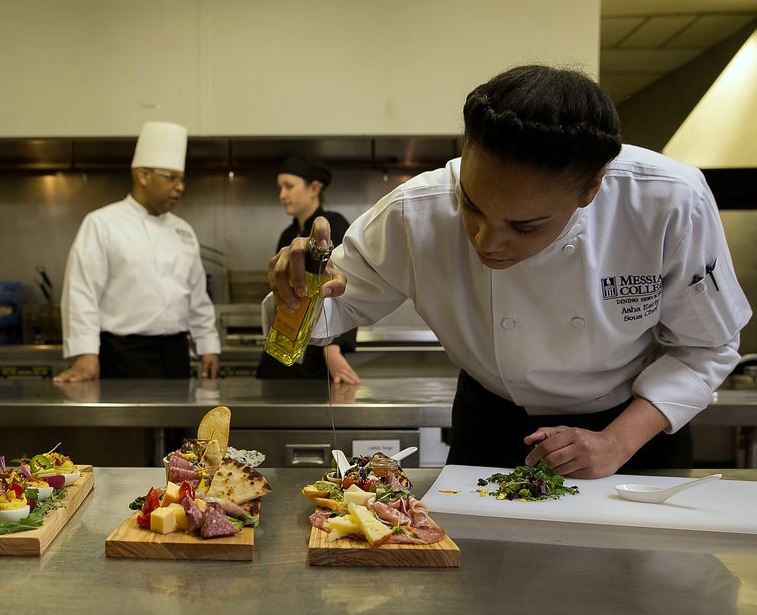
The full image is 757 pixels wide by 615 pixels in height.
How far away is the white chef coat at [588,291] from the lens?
1288mm

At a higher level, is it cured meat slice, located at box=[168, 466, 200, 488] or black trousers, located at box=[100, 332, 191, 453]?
cured meat slice, located at box=[168, 466, 200, 488]

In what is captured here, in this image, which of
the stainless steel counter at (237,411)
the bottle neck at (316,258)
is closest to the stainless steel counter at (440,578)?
the bottle neck at (316,258)

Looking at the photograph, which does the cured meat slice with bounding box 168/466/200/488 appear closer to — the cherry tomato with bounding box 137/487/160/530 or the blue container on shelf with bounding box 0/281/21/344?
the cherry tomato with bounding box 137/487/160/530

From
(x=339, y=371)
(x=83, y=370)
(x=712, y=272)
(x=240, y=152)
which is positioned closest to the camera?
(x=712, y=272)

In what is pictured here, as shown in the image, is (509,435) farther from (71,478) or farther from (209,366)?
(209,366)

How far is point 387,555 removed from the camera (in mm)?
895

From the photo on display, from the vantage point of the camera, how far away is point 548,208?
40.4 inches

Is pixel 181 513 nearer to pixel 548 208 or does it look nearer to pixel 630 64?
pixel 548 208

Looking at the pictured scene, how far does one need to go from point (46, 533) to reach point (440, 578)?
466mm

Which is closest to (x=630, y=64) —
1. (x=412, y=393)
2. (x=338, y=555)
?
(x=412, y=393)

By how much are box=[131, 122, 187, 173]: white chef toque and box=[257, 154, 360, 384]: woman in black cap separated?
1.43 feet

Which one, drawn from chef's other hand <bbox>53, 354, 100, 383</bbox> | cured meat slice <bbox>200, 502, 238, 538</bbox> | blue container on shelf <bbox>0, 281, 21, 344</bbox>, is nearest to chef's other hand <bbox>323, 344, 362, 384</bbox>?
chef's other hand <bbox>53, 354, 100, 383</bbox>

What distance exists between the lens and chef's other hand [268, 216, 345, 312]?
1.13 metres

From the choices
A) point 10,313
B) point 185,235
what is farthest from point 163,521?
point 10,313
